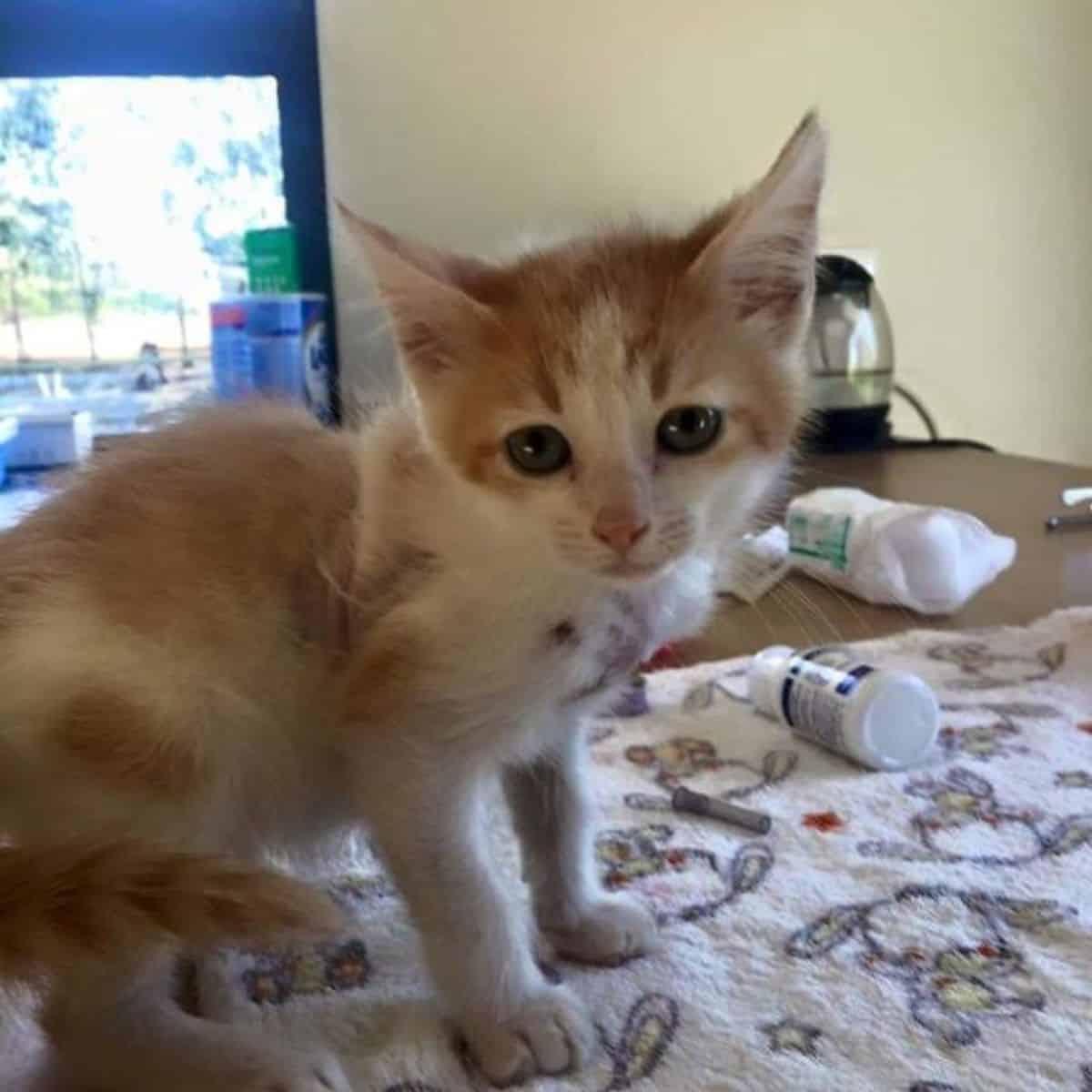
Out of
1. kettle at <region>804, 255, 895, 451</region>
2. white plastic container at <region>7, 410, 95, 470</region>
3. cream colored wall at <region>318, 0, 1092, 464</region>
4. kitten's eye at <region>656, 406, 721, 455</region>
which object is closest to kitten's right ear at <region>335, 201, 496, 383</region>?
kitten's eye at <region>656, 406, 721, 455</region>

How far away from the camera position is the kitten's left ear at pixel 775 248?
70cm

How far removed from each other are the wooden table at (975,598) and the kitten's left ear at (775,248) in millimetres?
263

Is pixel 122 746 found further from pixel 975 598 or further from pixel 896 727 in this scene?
pixel 975 598

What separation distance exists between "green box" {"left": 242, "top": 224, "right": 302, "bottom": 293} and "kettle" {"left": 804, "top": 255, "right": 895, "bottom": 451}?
0.82 meters

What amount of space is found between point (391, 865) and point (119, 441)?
14.5 inches

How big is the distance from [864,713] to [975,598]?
464 millimetres

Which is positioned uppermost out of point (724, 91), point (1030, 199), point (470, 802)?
point (724, 91)

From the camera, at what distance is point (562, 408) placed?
0.69 m

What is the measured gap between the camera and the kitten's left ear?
70 cm

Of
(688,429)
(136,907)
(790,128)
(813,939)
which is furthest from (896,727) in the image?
(790,128)

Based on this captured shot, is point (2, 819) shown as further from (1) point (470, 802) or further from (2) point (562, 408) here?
(2) point (562, 408)

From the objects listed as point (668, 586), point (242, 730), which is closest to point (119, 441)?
point (242, 730)

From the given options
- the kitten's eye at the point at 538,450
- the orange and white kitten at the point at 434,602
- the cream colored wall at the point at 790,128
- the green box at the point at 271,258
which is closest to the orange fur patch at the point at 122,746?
the orange and white kitten at the point at 434,602

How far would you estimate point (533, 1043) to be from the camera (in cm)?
66
